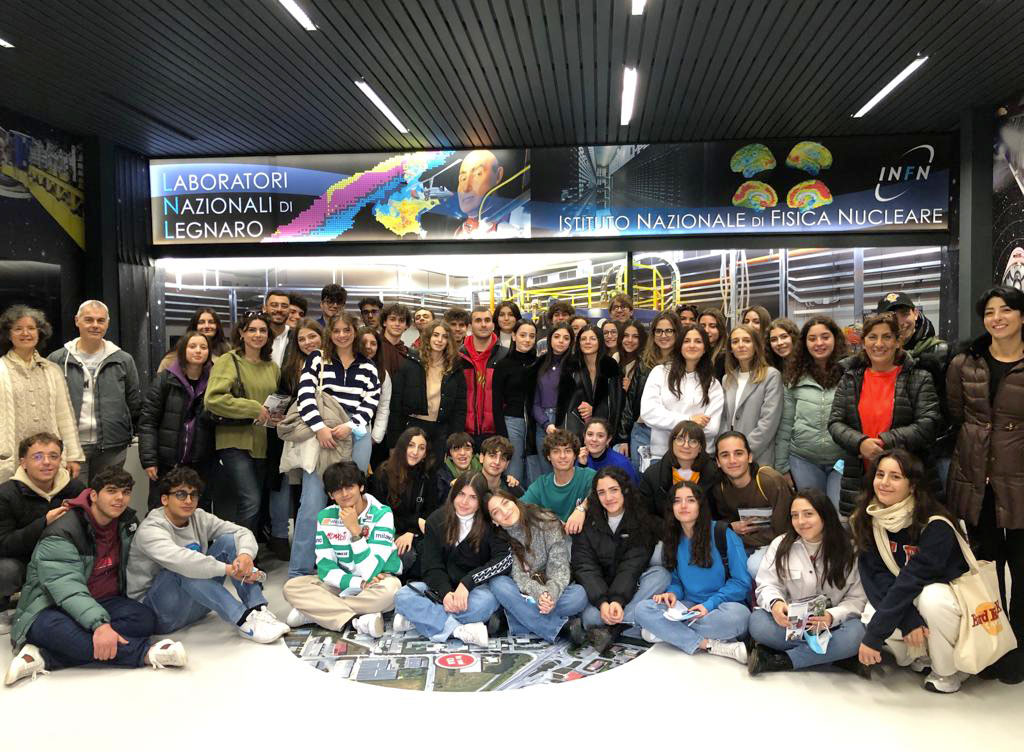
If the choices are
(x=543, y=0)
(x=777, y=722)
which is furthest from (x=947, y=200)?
(x=777, y=722)

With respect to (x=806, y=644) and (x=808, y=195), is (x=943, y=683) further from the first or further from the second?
(x=808, y=195)

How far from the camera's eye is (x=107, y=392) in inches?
176

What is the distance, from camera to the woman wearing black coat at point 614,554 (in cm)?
351

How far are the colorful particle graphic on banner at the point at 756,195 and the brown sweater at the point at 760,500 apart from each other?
493 centimetres

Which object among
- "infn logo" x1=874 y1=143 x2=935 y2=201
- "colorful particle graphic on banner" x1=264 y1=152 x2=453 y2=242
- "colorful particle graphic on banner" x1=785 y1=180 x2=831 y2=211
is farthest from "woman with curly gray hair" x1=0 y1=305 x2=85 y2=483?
"infn logo" x1=874 y1=143 x2=935 y2=201

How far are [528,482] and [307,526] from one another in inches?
57.2

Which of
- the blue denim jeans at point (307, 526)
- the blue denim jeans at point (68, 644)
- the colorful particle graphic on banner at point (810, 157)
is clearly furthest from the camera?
the colorful particle graphic on banner at point (810, 157)

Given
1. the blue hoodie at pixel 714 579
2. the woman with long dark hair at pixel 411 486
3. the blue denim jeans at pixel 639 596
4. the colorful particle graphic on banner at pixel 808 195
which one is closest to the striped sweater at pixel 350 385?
the woman with long dark hair at pixel 411 486

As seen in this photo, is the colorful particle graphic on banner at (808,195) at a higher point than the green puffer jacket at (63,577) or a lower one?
higher

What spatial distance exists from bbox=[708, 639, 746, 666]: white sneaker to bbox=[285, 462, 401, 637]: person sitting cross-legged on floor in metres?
1.61

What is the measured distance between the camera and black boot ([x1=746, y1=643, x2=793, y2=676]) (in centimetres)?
310

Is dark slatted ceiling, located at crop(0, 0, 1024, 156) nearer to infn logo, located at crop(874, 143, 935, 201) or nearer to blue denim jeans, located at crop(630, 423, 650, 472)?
infn logo, located at crop(874, 143, 935, 201)

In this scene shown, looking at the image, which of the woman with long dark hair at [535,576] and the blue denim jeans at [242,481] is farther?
the blue denim jeans at [242,481]

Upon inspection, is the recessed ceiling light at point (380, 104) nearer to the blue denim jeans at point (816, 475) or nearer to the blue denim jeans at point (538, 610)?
the blue denim jeans at point (538, 610)
